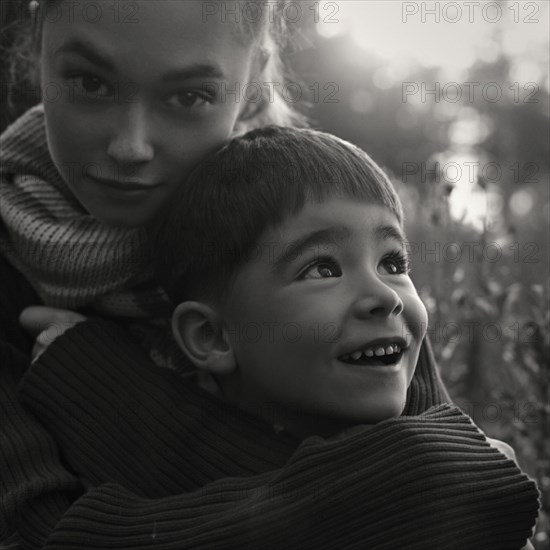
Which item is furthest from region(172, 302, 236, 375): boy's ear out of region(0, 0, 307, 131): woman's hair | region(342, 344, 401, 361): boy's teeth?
region(0, 0, 307, 131): woman's hair

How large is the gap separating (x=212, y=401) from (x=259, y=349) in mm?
214

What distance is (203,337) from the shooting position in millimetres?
2025

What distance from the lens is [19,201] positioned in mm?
2361

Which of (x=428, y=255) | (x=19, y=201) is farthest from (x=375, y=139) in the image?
(x=19, y=201)

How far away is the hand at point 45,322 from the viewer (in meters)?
2.19

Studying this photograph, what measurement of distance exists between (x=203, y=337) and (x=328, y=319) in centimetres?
38

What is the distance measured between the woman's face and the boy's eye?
570 mm

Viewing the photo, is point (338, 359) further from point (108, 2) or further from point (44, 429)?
point (108, 2)

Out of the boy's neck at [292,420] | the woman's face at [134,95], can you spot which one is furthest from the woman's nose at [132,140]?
the boy's neck at [292,420]

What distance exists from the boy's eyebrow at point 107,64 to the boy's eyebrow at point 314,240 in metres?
0.53

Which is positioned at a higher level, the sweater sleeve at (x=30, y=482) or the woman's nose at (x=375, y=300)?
the woman's nose at (x=375, y=300)

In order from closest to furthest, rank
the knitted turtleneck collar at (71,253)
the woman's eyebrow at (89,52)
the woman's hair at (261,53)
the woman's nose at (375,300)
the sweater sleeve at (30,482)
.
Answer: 1. the woman's nose at (375,300)
2. the sweater sleeve at (30,482)
3. the woman's eyebrow at (89,52)
4. the knitted turtleneck collar at (71,253)
5. the woman's hair at (261,53)

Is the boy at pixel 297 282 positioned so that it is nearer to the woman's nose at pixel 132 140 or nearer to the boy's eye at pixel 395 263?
the boy's eye at pixel 395 263

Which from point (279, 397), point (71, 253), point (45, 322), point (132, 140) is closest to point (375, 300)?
point (279, 397)
